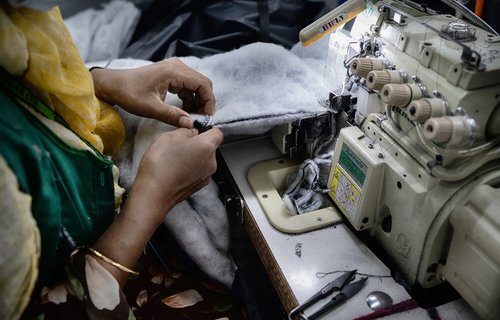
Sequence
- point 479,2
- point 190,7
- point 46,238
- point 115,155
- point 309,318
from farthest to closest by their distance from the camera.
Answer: point 190,7, point 479,2, point 115,155, point 309,318, point 46,238

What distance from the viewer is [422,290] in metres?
0.93

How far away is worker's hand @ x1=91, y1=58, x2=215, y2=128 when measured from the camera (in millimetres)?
1103

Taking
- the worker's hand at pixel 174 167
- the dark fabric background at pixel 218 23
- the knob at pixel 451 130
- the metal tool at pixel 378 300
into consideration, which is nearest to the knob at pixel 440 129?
the knob at pixel 451 130

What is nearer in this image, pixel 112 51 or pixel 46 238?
pixel 46 238

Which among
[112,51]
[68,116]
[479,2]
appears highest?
[479,2]

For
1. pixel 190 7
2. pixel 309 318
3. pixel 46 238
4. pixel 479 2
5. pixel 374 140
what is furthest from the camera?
pixel 190 7

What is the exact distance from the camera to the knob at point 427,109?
30.1 inches

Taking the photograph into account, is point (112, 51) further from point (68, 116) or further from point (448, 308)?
point (448, 308)

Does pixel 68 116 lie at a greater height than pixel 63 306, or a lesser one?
greater

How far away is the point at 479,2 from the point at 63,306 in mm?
1458

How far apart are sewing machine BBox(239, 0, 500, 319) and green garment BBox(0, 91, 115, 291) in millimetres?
538

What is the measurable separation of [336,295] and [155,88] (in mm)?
724

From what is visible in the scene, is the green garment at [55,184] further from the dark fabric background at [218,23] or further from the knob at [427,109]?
the dark fabric background at [218,23]

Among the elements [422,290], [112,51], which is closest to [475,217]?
[422,290]
